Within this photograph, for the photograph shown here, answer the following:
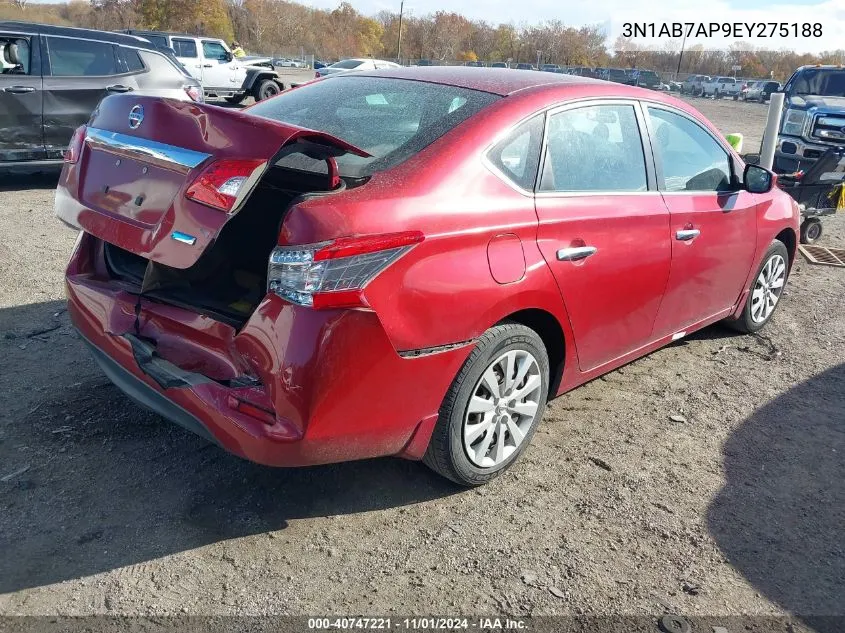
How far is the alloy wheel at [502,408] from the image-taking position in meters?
3.05

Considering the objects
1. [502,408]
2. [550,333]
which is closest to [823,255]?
[550,333]

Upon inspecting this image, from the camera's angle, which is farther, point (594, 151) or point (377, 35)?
point (377, 35)

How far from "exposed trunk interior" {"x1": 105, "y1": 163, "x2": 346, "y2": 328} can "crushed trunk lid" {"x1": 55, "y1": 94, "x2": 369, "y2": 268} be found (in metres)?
0.25

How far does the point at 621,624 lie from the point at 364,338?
4.33 feet

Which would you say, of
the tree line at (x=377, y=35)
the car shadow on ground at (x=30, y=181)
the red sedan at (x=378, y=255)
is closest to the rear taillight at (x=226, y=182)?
the red sedan at (x=378, y=255)

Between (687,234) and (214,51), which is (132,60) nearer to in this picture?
(687,234)

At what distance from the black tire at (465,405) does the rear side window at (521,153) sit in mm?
626

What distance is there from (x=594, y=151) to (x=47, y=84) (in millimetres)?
7220

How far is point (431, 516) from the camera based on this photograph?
9.91 feet

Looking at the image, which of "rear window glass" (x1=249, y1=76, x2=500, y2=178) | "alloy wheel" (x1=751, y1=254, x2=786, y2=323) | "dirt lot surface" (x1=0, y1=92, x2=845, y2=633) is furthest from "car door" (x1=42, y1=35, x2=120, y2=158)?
"alloy wheel" (x1=751, y1=254, x2=786, y2=323)

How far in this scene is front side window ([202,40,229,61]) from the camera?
20922 millimetres

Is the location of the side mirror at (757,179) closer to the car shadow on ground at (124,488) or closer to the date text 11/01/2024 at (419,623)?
Answer: the car shadow on ground at (124,488)

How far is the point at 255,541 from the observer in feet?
9.12

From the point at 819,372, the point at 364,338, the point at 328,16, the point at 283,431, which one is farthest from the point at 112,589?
the point at 328,16
